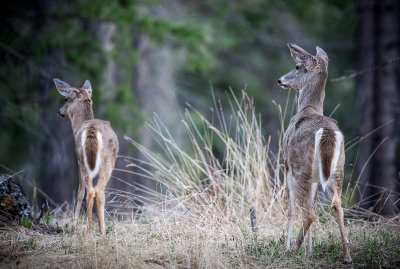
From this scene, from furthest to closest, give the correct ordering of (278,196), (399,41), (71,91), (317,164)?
1. (399,41)
2. (71,91)
3. (278,196)
4. (317,164)

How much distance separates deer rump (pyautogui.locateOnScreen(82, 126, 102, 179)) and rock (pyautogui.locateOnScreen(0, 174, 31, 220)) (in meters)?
0.93

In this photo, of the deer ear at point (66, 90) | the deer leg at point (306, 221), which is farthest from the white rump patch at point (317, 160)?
the deer ear at point (66, 90)

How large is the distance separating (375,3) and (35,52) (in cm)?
697

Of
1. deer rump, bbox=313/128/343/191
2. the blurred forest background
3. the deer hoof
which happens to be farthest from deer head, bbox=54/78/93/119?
the deer hoof

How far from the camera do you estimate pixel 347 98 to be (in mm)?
15047

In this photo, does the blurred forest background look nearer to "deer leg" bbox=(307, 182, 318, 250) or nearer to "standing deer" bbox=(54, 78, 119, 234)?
"standing deer" bbox=(54, 78, 119, 234)

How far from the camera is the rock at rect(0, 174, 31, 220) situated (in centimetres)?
555

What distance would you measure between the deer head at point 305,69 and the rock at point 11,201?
3.05 m

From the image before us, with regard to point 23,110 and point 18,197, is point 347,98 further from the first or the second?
point 18,197

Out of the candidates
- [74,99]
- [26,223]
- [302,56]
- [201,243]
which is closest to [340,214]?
[201,243]

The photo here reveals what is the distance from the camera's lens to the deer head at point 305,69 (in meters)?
5.39

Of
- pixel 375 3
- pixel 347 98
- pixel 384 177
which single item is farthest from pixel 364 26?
pixel 347 98

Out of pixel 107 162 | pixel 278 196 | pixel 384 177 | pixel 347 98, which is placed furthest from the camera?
pixel 347 98

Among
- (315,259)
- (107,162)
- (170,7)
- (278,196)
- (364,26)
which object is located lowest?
(315,259)
